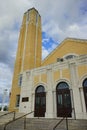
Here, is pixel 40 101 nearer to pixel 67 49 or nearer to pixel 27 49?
pixel 67 49

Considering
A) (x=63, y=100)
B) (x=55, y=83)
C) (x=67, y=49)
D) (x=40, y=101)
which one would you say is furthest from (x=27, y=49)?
(x=63, y=100)

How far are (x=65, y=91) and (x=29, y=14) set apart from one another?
56.1 ft

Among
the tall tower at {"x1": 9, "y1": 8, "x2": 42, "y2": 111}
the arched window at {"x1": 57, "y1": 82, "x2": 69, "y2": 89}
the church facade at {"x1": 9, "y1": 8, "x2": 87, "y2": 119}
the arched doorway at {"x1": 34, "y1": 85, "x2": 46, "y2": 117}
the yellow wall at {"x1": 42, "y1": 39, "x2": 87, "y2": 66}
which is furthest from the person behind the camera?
the tall tower at {"x1": 9, "y1": 8, "x2": 42, "y2": 111}

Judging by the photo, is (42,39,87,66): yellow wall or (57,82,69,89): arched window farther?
(42,39,87,66): yellow wall

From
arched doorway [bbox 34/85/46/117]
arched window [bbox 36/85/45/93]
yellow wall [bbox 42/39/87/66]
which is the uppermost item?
yellow wall [bbox 42/39/87/66]

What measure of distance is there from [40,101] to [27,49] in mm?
9318

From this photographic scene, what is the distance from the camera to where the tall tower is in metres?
18.9

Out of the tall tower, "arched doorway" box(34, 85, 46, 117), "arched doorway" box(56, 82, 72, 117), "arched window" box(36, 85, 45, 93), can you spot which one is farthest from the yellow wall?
"arched doorway" box(56, 82, 72, 117)

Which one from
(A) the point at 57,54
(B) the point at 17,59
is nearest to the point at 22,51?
(B) the point at 17,59

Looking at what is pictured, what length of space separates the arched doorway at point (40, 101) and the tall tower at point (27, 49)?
3.85m

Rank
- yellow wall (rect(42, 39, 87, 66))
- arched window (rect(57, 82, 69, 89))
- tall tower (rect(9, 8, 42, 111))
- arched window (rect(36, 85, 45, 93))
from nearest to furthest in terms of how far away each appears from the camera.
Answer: arched window (rect(57, 82, 69, 89)), arched window (rect(36, 85, 45, 93)), yellow wall (rect(42, 39, 87, 66)), tall tower (rect(9, 8, 42, 111))

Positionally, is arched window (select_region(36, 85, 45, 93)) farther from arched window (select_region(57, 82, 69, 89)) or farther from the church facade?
arched window (select_region(57, 82, 69, 89))

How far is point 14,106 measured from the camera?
58.4 ft

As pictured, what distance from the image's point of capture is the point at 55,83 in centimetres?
1470
